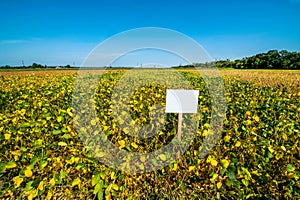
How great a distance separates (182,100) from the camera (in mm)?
2545

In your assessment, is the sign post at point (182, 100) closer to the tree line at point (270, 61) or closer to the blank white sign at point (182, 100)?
A: the blank white sign at point (182, 100)

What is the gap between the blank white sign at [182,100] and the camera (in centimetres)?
250

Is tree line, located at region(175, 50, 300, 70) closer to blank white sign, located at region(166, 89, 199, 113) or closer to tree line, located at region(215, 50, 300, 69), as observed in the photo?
tree line, located at region(215, 50, 300, 69)

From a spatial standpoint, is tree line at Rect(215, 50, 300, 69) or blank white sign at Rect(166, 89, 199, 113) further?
tree line at Rect(215, 50, 300, 69)

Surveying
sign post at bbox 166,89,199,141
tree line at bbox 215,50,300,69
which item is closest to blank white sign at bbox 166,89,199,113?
sign post at bbox 166,89,199,141

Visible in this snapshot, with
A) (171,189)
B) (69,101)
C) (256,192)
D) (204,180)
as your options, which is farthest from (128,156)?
(69,101)

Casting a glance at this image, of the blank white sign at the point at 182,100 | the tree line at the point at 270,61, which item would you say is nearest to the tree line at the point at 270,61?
the tree line at the point at 270,61

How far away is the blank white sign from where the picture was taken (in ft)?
8.19

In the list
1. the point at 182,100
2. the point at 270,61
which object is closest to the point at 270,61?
the point at 270,61

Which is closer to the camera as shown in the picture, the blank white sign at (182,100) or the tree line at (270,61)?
the blank white sign at (182,100)

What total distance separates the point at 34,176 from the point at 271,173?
226 cm

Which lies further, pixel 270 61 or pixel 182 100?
pixel 270 61

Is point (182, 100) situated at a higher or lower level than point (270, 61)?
lower

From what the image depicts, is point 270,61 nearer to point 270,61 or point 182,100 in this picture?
point 270,61
